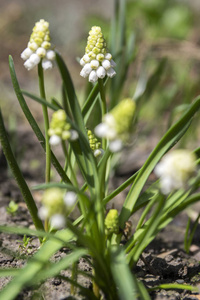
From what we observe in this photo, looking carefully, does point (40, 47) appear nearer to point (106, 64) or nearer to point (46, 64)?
point (46, 64)

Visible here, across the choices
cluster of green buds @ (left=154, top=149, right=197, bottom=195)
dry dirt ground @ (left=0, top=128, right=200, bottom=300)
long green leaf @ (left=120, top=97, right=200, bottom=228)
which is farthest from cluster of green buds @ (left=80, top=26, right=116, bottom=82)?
dry dirt ground @ (left=0, top=128, right=200, bottom=300)

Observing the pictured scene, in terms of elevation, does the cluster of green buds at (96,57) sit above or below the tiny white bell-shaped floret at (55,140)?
above

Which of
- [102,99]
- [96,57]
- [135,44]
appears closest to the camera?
[96,57]

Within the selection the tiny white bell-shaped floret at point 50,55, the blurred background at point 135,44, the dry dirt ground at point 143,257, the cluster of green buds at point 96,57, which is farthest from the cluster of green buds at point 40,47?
the blurred background at point 135,44

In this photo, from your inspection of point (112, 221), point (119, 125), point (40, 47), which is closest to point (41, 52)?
point (40, 47)

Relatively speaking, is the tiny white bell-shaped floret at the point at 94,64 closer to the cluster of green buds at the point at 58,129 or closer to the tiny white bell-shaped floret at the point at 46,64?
the tiny white bell-shaped floret at the point at 46,64

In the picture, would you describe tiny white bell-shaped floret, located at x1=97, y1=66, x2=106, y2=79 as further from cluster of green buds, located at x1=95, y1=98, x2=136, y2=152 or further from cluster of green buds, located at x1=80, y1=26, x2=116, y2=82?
cluster of green buds, located at x1=95, y1=98, x2=136, y2=152

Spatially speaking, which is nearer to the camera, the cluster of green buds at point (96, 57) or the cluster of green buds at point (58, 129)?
the cluster of green buds at point (58, 129)
